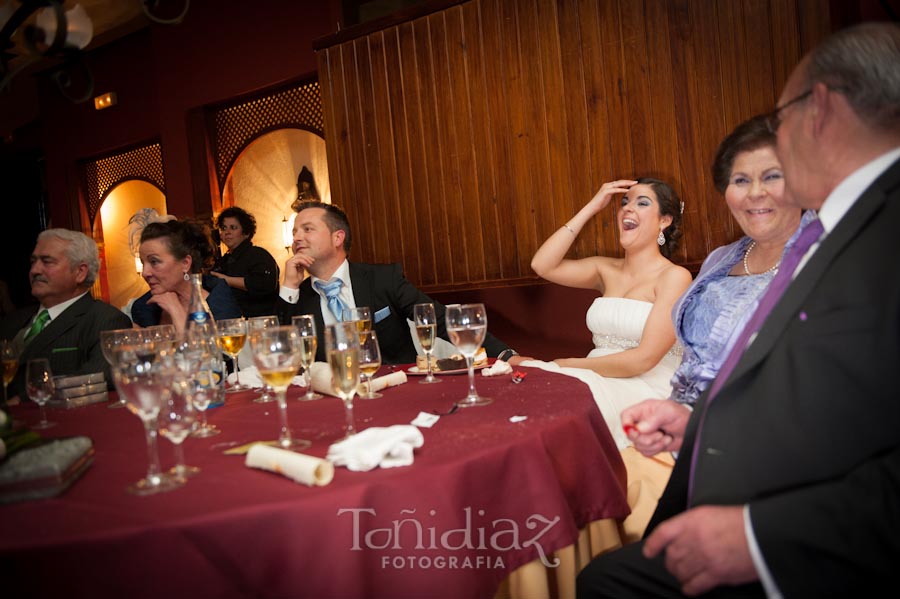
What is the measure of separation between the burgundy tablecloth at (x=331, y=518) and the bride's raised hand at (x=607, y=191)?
6.93 feet

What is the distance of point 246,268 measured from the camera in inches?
212

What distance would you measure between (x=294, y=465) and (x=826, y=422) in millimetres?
817

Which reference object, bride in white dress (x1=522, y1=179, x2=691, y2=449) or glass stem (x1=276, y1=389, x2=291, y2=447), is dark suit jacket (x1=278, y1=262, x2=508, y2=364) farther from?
glass stem (x1=276, y1=389, x2=291, y2=447)

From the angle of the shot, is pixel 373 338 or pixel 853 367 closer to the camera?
pixel 853 367

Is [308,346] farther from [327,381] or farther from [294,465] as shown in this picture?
[294,465]

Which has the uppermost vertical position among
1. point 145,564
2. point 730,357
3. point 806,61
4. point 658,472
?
point 806,61

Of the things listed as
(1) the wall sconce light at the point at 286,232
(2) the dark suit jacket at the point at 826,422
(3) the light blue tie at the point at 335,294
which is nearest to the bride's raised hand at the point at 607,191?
(3) the light blue tie at the point at 335,294

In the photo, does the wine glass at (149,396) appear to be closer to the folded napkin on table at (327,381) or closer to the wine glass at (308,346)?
the wine glass at (308,346)

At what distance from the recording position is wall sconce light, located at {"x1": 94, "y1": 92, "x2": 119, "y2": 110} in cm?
727

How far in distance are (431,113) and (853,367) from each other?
3.60 m

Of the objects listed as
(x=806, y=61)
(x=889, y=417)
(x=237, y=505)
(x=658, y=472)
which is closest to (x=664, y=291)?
(x=658, y=472)

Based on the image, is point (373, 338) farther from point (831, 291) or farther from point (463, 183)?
point (463, 183)

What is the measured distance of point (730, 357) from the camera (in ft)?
4.24

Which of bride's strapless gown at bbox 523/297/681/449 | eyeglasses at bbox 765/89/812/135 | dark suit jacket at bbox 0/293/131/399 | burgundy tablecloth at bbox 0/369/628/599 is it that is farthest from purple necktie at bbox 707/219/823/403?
dark suit jacket at bbox 0/293/131/399
